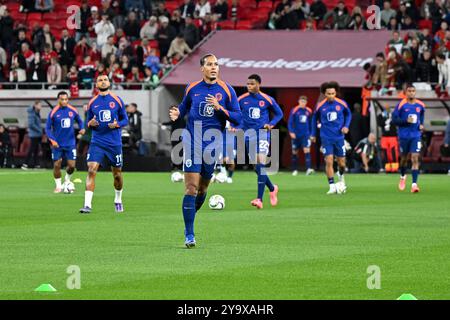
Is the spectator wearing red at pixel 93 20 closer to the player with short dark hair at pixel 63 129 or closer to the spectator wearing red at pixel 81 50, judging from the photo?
the spectator wearing red at pixel 81 50

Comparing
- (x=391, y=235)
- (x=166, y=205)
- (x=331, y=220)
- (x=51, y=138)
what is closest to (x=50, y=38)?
(x=51, y=138)

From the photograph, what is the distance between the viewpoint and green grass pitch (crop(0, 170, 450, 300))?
1294 cm

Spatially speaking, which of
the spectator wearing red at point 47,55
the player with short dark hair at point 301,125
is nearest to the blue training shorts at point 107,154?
the player with short dark hair at point 301,125

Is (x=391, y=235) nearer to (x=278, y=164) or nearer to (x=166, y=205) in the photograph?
(x=166, y=205)

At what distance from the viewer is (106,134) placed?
947 inches

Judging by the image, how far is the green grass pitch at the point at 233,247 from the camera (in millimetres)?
12938

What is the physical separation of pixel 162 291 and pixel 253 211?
11.5 metres

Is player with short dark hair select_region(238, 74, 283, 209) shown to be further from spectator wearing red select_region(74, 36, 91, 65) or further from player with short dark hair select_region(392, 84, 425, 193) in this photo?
spectator wearing red select_region(74, 36, 91, 65)

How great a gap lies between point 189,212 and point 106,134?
7.51 m

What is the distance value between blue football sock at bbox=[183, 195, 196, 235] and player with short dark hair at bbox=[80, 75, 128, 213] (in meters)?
6.76

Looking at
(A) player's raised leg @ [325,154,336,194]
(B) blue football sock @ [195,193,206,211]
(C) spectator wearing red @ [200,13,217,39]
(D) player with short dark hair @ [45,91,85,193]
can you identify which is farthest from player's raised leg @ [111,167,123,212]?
(C) spectator wearing red @ [200,13,217,39]

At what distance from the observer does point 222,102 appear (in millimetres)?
17453

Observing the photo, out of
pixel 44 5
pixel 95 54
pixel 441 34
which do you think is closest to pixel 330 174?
pixel 441 34
